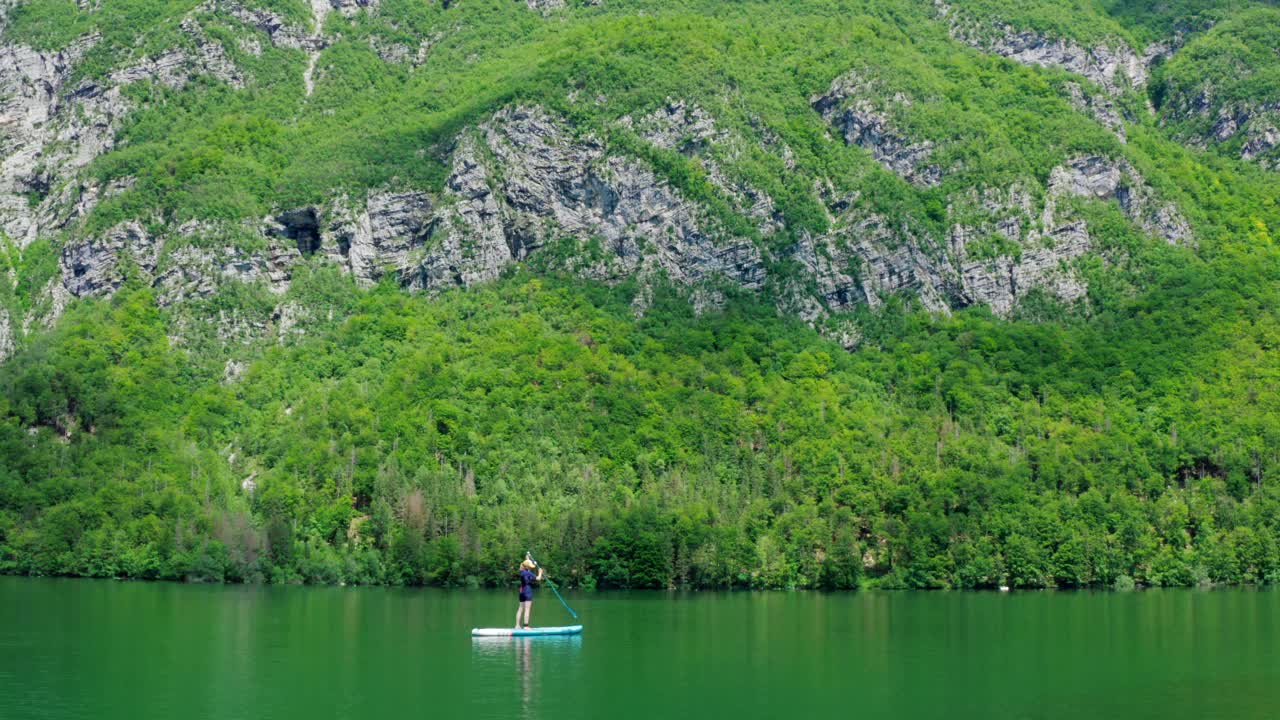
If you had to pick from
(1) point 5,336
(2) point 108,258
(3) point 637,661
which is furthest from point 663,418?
(1) point 5,336

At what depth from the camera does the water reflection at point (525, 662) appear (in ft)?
151

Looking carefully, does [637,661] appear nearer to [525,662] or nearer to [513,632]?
[525,662]

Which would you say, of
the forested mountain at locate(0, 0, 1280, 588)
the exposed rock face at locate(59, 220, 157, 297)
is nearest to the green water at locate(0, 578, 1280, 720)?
the forested mountain at locate(0, 0, 1280, 588)

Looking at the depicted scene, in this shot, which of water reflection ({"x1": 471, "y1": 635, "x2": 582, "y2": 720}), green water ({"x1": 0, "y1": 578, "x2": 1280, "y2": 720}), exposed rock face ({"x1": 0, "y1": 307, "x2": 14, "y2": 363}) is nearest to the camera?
green water ({"x1": 0, "y1": 578, "x2": 1280, "y2": 720})

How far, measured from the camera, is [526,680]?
163 feet

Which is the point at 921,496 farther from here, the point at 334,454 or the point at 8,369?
the point at 8,369

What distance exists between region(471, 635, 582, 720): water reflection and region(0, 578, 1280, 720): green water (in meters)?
0.16

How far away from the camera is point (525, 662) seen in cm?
5553

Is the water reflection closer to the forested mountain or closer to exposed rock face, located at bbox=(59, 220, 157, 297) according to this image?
the forested mountain

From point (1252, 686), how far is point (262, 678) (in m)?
38.3

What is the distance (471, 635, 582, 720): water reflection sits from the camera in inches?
1812

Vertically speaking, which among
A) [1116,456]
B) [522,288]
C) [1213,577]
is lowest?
[1213,577]

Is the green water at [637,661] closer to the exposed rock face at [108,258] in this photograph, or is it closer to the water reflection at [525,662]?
the water reflection at [525,662]

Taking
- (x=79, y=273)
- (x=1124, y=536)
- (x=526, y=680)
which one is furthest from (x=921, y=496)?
(x=79, y=273)
